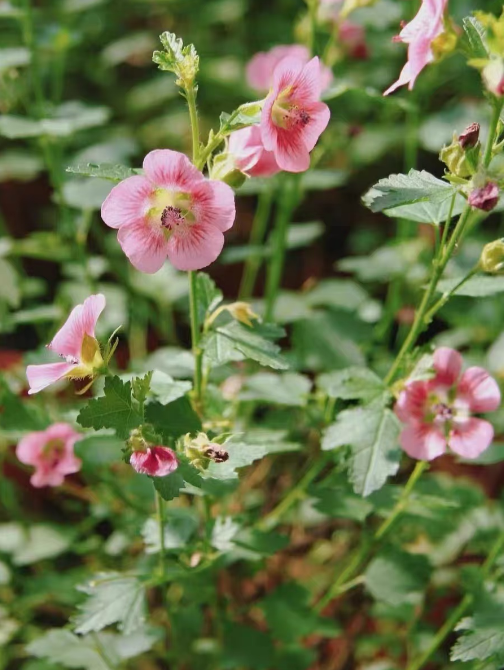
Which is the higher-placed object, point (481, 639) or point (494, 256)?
point (494, 256)

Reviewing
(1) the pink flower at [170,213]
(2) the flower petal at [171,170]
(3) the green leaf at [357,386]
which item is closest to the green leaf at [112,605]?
(3) the green leaf at [357,386]

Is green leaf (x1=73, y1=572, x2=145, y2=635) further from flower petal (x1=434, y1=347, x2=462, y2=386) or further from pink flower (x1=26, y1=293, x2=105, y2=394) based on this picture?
flower petal (x1=434, y1=347, x2=462, y2=386)

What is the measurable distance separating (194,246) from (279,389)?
1.74ft

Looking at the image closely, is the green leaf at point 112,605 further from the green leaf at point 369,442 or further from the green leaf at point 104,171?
the green leaf at point 104,171

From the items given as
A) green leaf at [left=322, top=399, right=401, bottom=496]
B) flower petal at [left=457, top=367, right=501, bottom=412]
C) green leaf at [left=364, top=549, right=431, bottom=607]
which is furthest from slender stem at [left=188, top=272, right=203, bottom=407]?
green leaf at [left=364, top=549, right=431, bottom=607]

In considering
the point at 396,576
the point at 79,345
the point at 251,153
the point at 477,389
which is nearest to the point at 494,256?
the point at 477,389

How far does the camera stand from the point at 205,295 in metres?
1.33

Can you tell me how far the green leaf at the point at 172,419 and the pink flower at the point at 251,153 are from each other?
37 cm

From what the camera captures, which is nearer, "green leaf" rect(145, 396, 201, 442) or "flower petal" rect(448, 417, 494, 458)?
"green leaf" rect(145, 396, 201, 442)

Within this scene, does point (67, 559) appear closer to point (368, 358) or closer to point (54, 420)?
point (54, 420)

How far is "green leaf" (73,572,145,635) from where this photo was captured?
1.27 m

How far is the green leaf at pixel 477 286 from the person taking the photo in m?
1.31

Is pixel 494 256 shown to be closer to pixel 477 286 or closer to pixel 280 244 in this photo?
pixel 477 286

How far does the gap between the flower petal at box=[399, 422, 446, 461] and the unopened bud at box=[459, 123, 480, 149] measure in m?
0.45
